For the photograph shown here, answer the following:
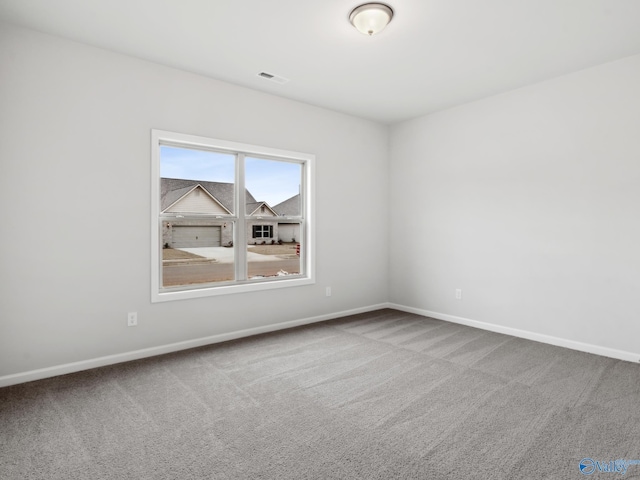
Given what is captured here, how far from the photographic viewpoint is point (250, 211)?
4230 millimetres

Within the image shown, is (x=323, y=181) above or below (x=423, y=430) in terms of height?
above

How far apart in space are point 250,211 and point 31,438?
2756mm

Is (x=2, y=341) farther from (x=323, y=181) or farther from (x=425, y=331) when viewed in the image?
(x=425, y=331)

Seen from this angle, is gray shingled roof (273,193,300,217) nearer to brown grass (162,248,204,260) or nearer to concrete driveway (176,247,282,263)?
concrete driveway (176,247,282,263)

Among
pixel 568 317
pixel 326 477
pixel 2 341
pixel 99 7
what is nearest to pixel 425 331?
pixel 568 317

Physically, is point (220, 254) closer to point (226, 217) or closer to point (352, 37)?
point (226, 217)

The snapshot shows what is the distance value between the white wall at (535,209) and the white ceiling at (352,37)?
1.30 feet

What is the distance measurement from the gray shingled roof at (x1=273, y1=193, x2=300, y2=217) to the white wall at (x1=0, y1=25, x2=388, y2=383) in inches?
32.8

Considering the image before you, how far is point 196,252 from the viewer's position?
3.83 metres

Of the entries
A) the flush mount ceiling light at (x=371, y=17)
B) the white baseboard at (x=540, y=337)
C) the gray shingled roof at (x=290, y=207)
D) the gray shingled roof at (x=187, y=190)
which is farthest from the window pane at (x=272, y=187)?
the white baseboard at (x=540, y=337)

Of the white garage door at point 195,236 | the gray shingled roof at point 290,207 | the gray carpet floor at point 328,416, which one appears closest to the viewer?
the gray carpet floor at point 328,416

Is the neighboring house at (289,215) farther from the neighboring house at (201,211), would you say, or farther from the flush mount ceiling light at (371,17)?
the flush mount ceiling light at (371,17)

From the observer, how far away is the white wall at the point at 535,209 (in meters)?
3.34

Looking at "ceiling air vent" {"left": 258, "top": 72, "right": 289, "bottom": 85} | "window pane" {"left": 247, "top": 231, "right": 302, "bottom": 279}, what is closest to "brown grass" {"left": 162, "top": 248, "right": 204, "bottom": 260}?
"window pane" {"left": 247, "top": 231, "right": 302, "bottom": 279}
